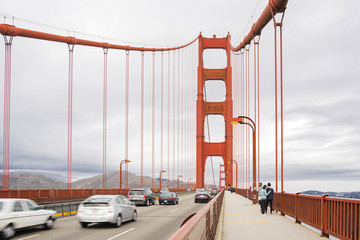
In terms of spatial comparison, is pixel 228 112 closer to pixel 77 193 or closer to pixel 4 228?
pixel 77 193

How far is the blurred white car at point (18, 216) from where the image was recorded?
42.4 feet

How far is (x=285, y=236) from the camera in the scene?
38.1 feet

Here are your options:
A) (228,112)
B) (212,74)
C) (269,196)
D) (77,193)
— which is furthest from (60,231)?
(212,74)

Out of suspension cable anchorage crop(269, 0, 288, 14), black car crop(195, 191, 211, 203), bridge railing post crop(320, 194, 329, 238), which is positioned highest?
suspension cable anchorage crop(269, 0, 288, 14)

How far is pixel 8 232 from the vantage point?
12938mm

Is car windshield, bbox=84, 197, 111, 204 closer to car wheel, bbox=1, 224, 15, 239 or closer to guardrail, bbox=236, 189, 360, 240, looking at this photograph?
car wheel, bbox=1, 224, 15, 239

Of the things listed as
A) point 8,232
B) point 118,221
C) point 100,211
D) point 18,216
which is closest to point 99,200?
point 100,211

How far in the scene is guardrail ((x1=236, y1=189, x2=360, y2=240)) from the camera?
9.12 meters

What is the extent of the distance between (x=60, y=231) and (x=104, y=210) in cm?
180

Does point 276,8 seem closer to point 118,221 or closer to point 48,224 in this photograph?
point 118,221

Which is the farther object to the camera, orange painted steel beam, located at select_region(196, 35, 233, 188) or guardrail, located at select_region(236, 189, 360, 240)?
orange painted steel beam, located at select_region(196, 35, 233, 188)

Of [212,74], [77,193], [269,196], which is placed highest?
[212,74]

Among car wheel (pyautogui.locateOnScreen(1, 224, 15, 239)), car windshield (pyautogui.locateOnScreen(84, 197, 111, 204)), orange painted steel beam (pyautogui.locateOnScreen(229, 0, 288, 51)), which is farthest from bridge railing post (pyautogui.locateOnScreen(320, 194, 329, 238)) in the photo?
orange painted steel beam (pyautogui.locateOnScreen(229, 0, 288, 51))

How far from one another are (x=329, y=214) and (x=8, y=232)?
371 inches
